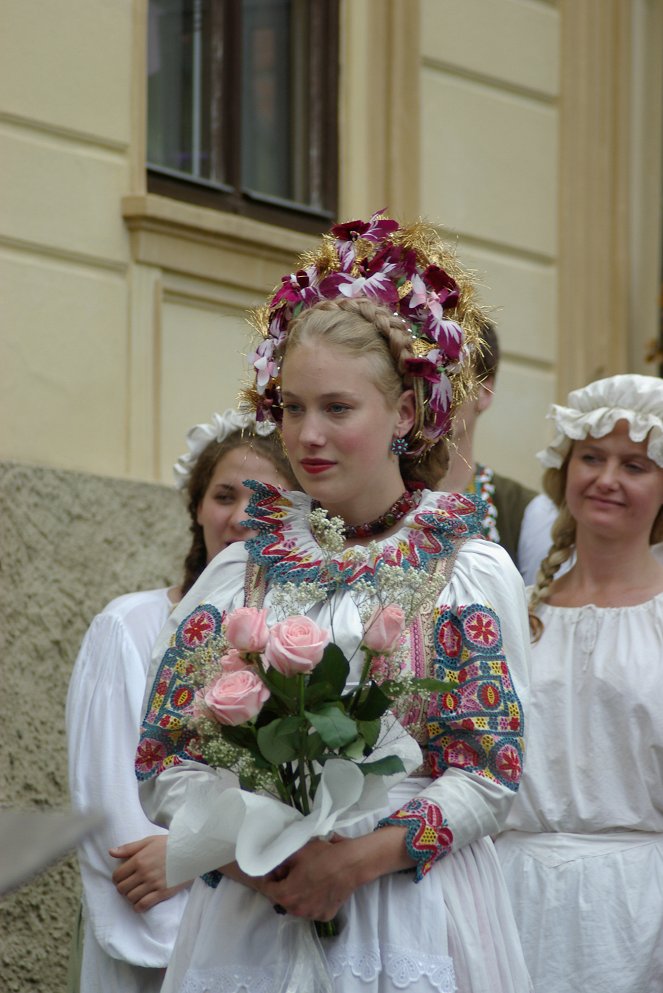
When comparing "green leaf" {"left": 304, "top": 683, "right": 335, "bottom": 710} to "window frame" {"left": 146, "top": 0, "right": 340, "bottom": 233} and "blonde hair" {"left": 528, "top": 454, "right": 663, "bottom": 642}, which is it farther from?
"window frame" {"left": 146, "top": 0, "right": 340, "bottom": 233}

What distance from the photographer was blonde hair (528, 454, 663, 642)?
4.71 meters

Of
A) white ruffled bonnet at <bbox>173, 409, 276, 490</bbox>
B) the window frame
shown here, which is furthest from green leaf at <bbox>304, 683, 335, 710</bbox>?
the window frame

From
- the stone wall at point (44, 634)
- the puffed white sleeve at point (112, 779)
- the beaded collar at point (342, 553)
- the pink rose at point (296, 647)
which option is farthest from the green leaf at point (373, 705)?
the stone wall at point (44, 634)

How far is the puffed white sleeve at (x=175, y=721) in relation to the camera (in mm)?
3061

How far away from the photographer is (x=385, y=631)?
2.85 meters

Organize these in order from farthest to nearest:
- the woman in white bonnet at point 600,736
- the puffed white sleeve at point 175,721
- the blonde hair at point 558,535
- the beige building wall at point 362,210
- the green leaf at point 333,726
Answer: the beige building wall at point 362,210, the blonde hair at point 558,535, the woman in white bonnet at point 600,736, the puffed white sleeve at point 175,721, the green leaf at point 333,726

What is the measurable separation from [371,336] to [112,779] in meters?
1.45

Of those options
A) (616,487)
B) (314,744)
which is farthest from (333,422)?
(616,487)

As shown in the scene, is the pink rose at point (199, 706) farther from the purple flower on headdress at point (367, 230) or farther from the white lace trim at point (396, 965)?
the purple flower on headdress at point (367, 230)

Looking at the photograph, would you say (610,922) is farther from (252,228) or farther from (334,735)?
(252,228)

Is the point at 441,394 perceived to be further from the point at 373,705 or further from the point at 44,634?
the point at 44,634

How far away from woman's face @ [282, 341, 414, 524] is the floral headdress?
122 millimetres

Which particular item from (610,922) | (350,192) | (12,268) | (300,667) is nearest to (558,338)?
(350,192)

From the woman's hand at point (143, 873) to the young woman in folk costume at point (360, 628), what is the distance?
811mm
